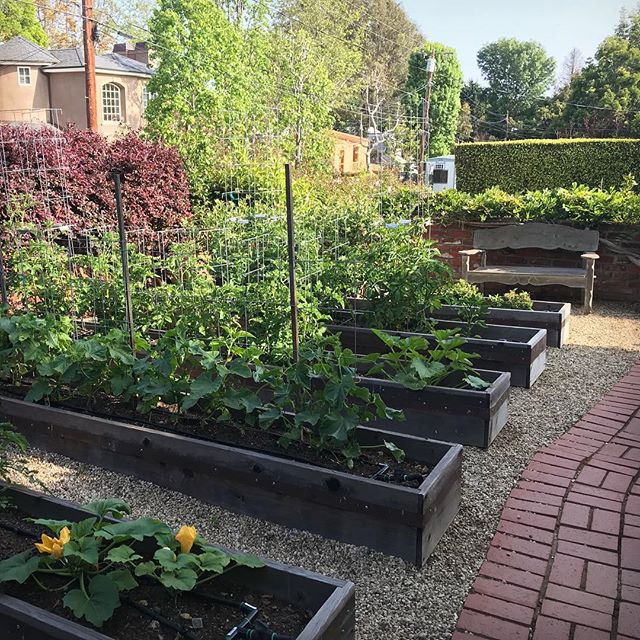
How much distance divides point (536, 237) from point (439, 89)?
2227 centimetres

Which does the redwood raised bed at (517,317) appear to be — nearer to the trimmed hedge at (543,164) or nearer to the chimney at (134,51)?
the trimmed hedge at (543,164)

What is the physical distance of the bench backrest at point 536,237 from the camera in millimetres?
7293

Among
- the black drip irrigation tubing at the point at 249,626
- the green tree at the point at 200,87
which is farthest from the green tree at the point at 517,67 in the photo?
the black drip irrigation tubing at the point at 249,626

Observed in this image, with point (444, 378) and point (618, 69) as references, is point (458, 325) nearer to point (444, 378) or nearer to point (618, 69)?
point (444, 378)

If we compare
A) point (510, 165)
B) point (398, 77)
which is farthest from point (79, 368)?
point (398, 77)

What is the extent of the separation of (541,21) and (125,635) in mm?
25294

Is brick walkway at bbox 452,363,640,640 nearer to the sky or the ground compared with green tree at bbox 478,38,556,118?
nearer to the ground

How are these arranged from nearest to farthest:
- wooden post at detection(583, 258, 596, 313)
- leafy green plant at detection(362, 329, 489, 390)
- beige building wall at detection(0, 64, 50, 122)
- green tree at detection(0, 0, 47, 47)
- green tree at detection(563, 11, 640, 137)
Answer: leafy green plant at detection(362, 329, 489, 390), wooden post at detection(583, 258, 596, 313), beige building wall at detection(0, 64, 50, 122), green tree at detection(563, 11, 640, 137), green tree at detection(0, 0, 47, 47)

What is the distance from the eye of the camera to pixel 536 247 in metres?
7.59

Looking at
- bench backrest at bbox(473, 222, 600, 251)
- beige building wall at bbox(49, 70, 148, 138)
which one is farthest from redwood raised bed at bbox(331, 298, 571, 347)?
beige building wall at bbox(49, 70, 148, 138)

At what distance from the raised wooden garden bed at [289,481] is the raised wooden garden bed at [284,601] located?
2.11 feet

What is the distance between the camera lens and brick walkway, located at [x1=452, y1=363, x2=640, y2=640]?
234cm

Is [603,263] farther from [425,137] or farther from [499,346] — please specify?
[425,137]

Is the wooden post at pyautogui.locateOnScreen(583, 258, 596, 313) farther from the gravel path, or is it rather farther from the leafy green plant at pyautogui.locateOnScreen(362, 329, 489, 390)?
the leafy green plant at pyautogui.locateOnScreen(362, 329, 489, 390)
